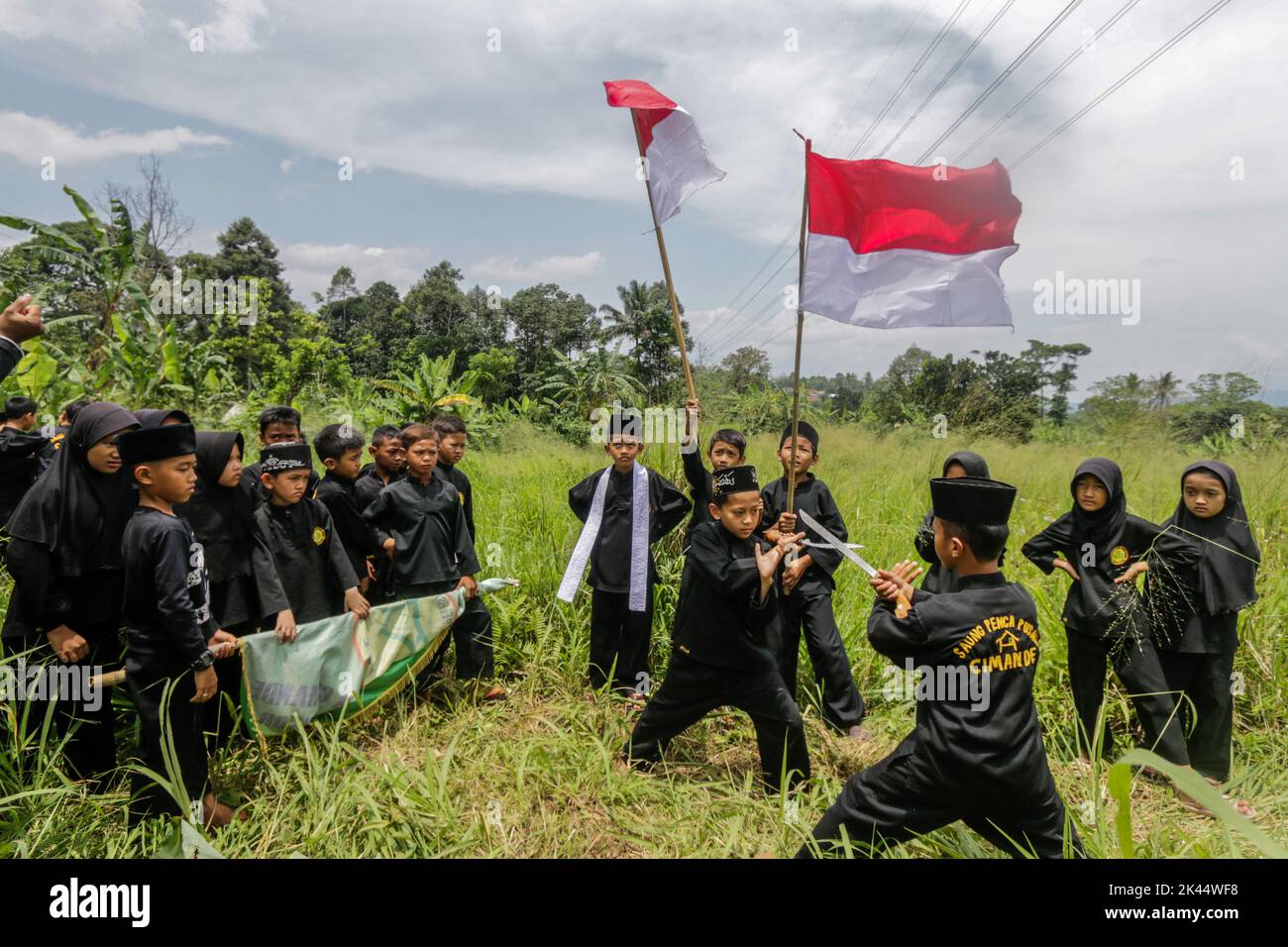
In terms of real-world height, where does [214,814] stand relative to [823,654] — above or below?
below

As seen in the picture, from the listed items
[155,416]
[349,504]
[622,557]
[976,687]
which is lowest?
[976,687]

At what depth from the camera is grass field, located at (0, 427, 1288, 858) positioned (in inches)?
98.9

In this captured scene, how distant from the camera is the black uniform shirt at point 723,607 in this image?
2.86 meters

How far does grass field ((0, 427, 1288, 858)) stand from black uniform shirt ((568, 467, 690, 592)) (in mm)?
568

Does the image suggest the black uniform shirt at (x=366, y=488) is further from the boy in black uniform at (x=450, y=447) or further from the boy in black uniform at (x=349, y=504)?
the boy in black uniform at (x=450, y=447)

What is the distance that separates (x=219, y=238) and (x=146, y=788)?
1765 inches

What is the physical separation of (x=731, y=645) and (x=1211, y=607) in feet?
7.56

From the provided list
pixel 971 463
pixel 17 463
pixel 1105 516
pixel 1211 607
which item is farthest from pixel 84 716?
pixel 1211 607

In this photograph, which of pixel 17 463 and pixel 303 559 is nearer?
pixel 303 559

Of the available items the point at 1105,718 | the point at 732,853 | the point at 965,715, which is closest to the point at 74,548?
the point at 732,853

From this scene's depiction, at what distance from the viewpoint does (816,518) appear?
13.0 feet

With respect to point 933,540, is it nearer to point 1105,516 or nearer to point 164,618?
point 1105,516

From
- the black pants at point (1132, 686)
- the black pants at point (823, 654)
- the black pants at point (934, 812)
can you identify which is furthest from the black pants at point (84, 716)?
the black pants at point (1132, 686)

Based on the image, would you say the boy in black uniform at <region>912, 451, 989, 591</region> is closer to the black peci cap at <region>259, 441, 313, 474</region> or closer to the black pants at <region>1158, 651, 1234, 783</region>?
the black pants at <region>1158, 651, 1234, 783</region>
